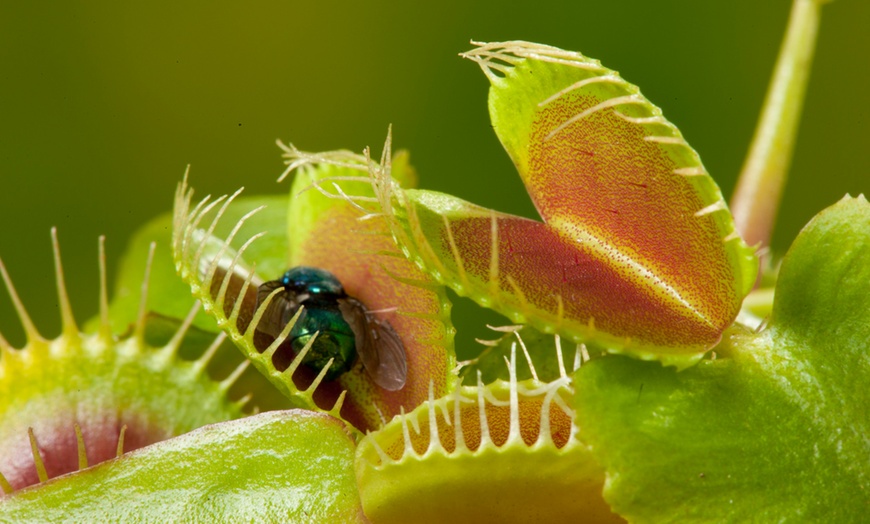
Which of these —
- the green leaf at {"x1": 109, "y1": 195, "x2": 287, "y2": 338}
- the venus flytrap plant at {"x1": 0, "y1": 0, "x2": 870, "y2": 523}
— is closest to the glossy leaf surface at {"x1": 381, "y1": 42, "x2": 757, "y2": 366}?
the venus flytrap plant at {"x1": 0, "y1": 0, "x2": 870, "y2": 523}

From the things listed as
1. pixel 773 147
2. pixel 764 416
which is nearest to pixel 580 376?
pixel 764 416

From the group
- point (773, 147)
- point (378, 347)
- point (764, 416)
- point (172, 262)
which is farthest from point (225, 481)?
point (773, 147)

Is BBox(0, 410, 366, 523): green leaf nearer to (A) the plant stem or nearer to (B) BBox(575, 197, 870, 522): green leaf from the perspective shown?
(B) BBox(575, 197, 870, 522): green leaf

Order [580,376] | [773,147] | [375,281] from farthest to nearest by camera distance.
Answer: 1. [773,147]
2. [375,281]
3. [580,376]

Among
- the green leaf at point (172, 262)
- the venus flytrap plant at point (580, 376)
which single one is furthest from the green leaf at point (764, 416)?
the green leaf at point (172, 262)

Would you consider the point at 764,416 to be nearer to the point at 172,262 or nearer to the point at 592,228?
the point at 592,228

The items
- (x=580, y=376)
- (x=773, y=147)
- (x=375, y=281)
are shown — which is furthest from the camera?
(x=773, y=147)

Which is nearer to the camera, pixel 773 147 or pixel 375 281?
pixel 375 281
